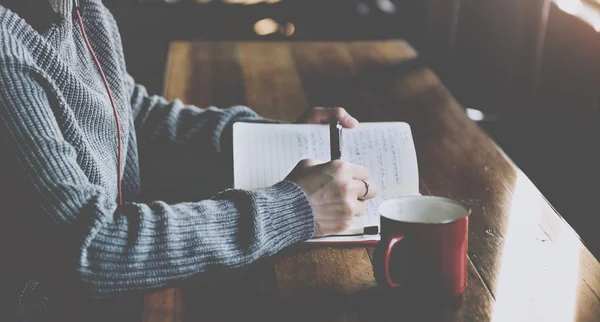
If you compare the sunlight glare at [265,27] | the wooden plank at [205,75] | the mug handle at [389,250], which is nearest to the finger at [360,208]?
the mug handle at [389,250]

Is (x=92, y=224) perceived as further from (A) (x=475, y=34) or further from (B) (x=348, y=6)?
(B) (x=348, y=6)

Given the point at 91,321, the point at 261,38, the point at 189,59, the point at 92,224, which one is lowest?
the point at 261,38

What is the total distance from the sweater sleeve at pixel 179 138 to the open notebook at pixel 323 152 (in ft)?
0.64

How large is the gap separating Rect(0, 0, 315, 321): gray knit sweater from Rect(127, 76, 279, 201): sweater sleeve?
28cm

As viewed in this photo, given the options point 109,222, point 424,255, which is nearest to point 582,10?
point 424,255

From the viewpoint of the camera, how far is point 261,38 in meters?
5.06

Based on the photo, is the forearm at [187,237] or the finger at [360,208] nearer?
the forearm at [187,237]

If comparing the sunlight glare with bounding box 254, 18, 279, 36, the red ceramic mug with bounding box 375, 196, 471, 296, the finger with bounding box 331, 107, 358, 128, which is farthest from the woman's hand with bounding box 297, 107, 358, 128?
the sunlight glare with bounding box 254, 18, 279, 36

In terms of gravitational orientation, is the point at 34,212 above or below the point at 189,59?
above

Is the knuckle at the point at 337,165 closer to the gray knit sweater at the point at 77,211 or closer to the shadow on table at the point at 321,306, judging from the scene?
the gray knit sweater at the point at 77,211

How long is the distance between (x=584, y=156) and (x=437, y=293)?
1.92 m

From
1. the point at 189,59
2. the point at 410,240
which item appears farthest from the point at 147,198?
the point at 189,59

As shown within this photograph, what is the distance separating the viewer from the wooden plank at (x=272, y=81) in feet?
5.48

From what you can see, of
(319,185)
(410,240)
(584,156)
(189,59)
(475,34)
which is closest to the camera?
(410,240)
